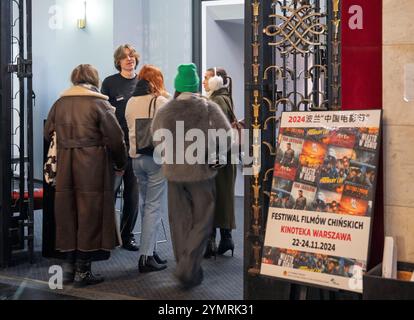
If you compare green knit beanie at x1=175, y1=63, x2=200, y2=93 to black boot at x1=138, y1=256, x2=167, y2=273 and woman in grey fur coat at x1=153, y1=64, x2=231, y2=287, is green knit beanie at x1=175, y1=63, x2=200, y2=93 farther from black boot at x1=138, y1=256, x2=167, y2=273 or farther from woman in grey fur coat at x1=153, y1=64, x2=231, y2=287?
black boot at x1=138, y1=256, x2=167, y2=273

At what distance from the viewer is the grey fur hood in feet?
14.0

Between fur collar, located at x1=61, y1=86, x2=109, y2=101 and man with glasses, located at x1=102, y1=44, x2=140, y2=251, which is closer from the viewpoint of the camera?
fur collar, located at x1=61, y1=86, x2=109, y2=101

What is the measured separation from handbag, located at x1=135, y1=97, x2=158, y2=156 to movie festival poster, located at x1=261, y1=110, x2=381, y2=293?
1.86 metres

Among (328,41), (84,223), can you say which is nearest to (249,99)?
(328,41)

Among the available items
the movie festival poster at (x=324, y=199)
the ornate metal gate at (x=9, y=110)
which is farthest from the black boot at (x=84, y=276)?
the movie festival poster at (x=324, y=199)

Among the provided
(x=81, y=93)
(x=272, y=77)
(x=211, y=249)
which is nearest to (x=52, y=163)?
(x=81, y=93)

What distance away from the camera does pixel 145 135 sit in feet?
15.8

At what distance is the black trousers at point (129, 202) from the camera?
5.58 metres

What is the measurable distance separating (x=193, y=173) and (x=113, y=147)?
584 mm

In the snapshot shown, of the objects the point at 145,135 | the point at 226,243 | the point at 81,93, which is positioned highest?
the point at 81,93

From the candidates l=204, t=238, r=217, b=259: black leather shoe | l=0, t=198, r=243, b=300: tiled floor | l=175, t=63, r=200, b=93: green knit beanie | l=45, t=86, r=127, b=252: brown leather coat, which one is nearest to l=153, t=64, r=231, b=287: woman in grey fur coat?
l=175, t=63, r=200, b=93: green knit beanie

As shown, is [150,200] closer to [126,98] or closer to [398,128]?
[126,98]

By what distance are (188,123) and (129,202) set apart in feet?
5.11

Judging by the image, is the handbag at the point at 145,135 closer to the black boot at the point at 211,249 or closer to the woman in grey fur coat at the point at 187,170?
the woman in grey fur coat at the point at 187,170
